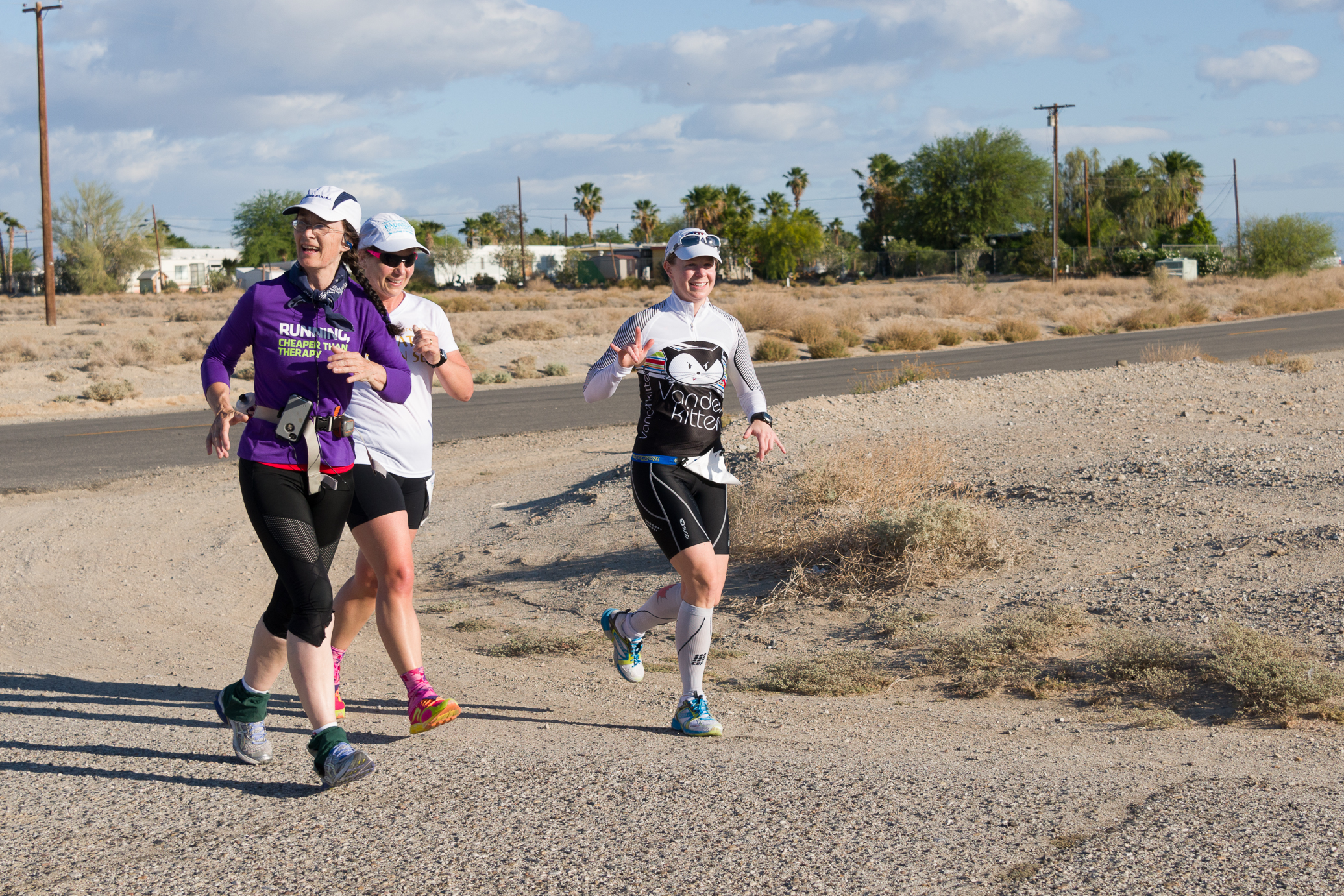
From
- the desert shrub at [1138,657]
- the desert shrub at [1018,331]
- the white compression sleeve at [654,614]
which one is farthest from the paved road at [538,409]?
the desert shrub at [1138,657]

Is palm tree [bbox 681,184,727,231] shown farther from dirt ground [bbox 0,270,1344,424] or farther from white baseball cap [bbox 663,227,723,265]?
white baseball cap [bbox 663,227,723,265]

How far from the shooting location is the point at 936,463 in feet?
28.5

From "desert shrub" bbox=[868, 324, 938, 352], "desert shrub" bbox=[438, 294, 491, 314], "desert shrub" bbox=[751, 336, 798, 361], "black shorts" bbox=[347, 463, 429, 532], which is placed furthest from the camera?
"desert shrub" bbox=[438, 294, 491, 314]

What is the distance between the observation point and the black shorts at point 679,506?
442 centimetres

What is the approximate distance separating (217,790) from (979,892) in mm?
2511

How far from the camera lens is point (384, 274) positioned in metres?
4.45

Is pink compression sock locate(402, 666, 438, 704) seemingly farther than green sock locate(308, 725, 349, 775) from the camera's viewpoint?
Yes

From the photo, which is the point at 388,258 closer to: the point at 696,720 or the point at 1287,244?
the point at 696,720

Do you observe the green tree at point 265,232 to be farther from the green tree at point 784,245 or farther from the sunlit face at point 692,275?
the sunlit face at point 692,275

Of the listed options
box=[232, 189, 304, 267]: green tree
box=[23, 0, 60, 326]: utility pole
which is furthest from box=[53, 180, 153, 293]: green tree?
box=[23, 0, 60, 326]: utility pole

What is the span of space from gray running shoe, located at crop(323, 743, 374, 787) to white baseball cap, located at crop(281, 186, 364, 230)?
1796mm

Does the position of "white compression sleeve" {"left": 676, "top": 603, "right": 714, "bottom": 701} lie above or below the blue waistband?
below

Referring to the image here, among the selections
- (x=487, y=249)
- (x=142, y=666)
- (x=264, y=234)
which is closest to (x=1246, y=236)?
(x=487, y=249)

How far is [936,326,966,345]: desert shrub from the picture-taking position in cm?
3425
